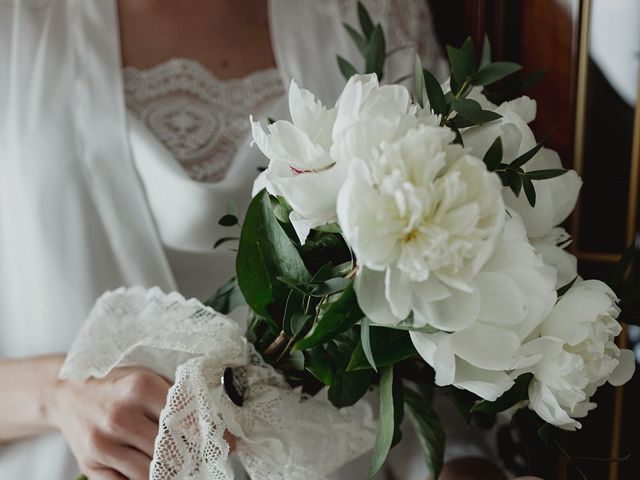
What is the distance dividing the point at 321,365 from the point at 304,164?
0.18m

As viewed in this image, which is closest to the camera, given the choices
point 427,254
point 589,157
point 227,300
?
point 427,254

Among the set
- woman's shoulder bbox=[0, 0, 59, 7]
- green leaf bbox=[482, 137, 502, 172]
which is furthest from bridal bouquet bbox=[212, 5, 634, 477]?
woman's shoulder bbox=[0, 0, 59, 7]

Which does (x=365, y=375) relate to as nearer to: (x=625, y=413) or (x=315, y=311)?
(x=315, y=311)

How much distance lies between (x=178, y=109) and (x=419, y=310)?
2.05 ft

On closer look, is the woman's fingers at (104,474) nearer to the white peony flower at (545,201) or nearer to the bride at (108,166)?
the bride at (108,166)

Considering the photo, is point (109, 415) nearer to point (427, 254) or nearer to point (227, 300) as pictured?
point (227, 300)

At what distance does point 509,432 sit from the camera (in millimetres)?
861

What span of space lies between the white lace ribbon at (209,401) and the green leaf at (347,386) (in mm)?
80

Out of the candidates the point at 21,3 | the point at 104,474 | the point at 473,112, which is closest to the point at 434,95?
the point at 473,112

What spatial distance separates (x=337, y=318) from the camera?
47 centimetres

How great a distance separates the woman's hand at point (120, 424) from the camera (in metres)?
0.64

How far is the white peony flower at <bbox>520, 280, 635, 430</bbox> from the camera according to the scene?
1.54 feet

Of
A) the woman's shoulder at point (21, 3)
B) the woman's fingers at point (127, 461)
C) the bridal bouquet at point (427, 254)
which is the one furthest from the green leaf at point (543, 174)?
the woman's shoulder at point (21, 3)

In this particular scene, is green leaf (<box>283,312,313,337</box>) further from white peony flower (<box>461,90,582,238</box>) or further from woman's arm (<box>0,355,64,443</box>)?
woman's arm (<box>0,355,64,443</box>)
